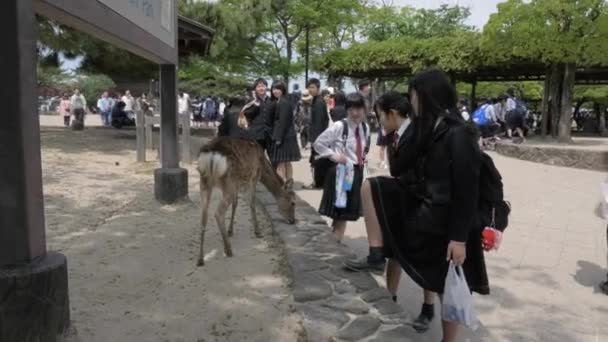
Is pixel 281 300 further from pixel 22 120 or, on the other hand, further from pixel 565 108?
pixel 565 108

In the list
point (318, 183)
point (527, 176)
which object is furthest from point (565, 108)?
point (318, 183)

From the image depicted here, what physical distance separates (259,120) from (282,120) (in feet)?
1.10

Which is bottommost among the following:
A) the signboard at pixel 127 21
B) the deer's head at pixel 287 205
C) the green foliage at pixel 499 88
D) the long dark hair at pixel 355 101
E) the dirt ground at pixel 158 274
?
the dirt ground at pixel 158 274

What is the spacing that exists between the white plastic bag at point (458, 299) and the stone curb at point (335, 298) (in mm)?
315

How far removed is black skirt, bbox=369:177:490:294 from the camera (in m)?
2.75

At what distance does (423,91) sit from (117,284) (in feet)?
8.74

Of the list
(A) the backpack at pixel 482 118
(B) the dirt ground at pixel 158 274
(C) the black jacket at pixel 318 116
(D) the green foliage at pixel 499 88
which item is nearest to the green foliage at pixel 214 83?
(D) the green foliage at pixel 499 88

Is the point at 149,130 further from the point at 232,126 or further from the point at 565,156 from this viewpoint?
the point at 565,156

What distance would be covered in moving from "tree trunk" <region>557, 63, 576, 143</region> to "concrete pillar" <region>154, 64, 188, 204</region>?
12.3 metres

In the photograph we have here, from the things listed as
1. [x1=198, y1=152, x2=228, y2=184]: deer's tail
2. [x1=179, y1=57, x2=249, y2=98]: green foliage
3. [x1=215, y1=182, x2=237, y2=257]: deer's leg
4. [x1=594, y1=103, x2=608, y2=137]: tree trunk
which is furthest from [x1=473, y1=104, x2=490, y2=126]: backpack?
[x1=179, y1=57, x2=249, y2=98]: green foliage

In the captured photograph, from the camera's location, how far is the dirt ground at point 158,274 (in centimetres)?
329

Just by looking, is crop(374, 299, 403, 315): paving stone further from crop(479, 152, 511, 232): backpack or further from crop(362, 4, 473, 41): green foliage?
crop(362, 4, 473, 41): green foliage

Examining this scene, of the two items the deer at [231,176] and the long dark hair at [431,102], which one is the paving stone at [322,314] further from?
the deer at [231,176]

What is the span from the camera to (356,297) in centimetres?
331
